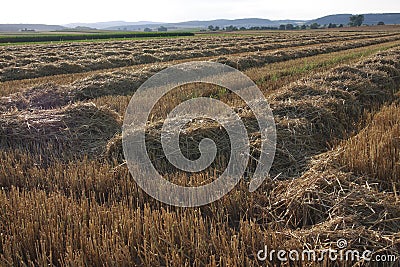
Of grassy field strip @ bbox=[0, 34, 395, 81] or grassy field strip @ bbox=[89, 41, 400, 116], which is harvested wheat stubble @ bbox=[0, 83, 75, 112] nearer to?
grassy field strip @ bbox=[89, 41, 400, 116]

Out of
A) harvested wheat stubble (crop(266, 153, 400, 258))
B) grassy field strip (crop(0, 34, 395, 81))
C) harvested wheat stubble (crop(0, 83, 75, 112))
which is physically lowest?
harvested wheat stubble (crop(266, 153, 400, 258))

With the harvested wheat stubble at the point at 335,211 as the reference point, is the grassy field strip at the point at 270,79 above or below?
above

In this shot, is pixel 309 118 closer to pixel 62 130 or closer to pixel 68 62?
pixel 62 130

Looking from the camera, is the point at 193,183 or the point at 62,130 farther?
the point at 62,130

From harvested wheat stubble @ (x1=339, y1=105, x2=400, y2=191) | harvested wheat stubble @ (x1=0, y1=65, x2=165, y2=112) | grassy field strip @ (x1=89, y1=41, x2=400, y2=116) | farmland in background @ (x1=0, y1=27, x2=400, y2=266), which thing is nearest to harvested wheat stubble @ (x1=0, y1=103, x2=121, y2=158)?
farmland in background @ (x1=0, y1=27, x2=400, y2=266)

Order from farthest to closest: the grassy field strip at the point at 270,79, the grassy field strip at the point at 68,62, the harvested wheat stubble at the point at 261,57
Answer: the harvested wheat stubble at the point at 261,57 → the grassy field strip at the point at 68,62 → the grassy field strip at the point at 270,79

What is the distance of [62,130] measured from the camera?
6285 mm

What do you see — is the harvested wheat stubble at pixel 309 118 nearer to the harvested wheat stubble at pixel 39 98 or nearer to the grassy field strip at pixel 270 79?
the grassy field strip at pixel 270 79

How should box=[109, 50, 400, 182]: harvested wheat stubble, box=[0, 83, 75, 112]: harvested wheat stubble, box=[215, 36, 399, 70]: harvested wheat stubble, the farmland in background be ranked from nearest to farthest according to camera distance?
the farmland in background → box=[109, 50, 400, 182]: harvested wheat stubble → box=[0, 83, 75, 112]: harvested wheat stubble → box=[215, 36, 399, 70]: harvested wheat stubble

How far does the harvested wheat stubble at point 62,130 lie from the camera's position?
5805mm

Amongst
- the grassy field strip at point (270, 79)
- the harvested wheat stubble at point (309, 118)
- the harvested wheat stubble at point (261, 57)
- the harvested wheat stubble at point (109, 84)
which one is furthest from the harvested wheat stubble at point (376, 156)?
the harvested wheat stubble at point (261, 57)

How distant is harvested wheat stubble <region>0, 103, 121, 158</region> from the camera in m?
5.80

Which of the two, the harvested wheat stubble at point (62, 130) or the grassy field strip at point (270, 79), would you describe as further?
the grassy field strip at point (270, 79)

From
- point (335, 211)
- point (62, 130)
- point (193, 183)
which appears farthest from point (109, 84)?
point (335, 211)
